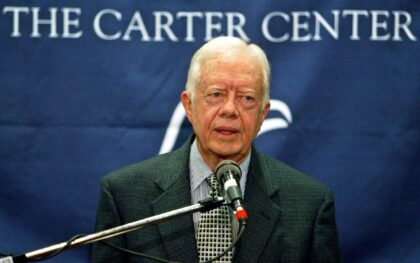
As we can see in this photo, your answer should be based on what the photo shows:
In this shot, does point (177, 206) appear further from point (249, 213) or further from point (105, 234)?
point (105, 234)

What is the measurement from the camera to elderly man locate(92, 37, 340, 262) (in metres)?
2.91

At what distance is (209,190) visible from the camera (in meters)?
3.02

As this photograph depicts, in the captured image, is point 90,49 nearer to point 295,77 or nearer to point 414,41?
point 295,77

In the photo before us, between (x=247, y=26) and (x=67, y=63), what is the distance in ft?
2.56

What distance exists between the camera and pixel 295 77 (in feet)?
12.5

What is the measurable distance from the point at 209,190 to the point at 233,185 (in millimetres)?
598

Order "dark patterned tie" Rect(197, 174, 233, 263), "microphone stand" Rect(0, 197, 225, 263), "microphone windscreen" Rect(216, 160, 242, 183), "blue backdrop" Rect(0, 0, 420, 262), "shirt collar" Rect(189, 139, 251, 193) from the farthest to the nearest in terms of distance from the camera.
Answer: "blue backdrop" Rect(0, 0, 420, 262)
"shirt collar" Rect(189, 139, 251, 193)
"dark patterned tie" Rect(197, 174, 233, 263)
"microphone windscreen" Rect(216, 160, 242, 183)
"microphone stand" Rect(0, 197, 225, 263)

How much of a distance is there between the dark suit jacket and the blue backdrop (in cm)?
74

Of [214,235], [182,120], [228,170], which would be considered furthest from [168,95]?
[228,170]

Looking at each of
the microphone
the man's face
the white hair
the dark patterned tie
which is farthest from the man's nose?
the microphone

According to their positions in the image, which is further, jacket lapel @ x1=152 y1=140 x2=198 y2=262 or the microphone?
jacket lapel @ x1=152 y1=140 x2=198 y2=262

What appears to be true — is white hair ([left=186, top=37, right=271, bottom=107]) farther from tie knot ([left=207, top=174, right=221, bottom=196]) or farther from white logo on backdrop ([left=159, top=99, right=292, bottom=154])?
white logo on backdrop ([left=159, top=99, right=292, bottom=154])

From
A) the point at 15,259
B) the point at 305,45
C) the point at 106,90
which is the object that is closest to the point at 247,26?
the point at 305,45

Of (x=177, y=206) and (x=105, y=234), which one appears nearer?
(x=105, y=234)
